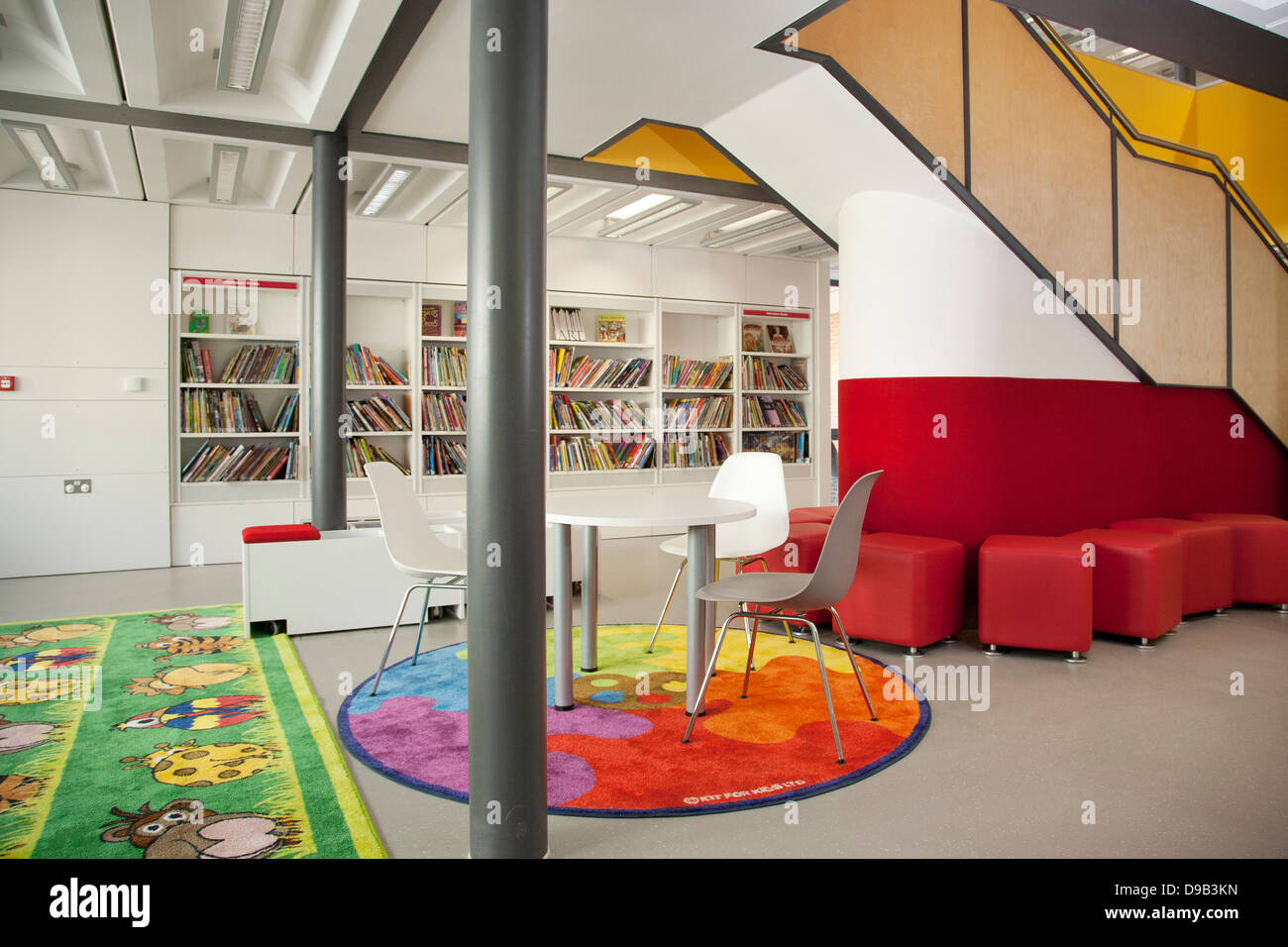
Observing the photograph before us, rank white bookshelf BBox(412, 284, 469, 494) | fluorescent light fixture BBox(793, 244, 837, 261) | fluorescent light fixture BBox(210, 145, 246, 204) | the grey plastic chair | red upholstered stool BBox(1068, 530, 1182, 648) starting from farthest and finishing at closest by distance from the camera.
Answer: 1. fluorescent light fixture BBox(793, 244, 837, 261)
2. white bookshelf BBox(412, 284, 469, 494)
3. fluorescent light fixture BBox(210, 145, 246, 204)
4. red upholstered stool BBox(1068, 530, 1182, 648)
5. the grey plastic chair

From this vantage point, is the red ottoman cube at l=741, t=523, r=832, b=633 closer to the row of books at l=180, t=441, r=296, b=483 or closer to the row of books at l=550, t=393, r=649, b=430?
the row of books at l=550, t=393, r=649, b=430

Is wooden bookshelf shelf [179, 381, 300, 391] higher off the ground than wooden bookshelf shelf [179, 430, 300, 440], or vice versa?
wooden bookshelf shelf [179, 381, 300, 391]

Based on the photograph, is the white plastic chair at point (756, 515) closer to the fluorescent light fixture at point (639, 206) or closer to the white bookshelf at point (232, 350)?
the fluorescent light fixture at point (639, 206)

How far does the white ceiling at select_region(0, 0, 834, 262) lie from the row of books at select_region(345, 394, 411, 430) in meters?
1.85

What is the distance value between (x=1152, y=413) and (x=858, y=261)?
226 cm

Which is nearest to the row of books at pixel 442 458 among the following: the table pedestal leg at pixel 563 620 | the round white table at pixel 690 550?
the round white table at pixel 690 550

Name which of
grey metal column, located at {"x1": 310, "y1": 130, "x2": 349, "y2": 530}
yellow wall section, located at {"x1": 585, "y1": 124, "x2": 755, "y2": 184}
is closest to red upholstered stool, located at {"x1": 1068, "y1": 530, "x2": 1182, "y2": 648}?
yellow wall section, located at {"x1": 585, "y1": 124, "x2": 755, "y2": 184}

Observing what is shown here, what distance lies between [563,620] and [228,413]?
16.1 feet

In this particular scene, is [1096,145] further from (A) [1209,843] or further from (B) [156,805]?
(B) [156,805]

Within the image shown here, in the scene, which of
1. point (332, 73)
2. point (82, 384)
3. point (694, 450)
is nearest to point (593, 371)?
point (694, 450)

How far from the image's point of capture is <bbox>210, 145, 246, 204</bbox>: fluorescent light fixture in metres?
5.83

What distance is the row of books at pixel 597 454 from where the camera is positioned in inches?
336

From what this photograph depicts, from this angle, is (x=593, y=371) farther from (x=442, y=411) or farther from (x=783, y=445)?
(x=783, y=445)

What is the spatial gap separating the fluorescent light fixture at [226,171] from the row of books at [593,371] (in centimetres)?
302
